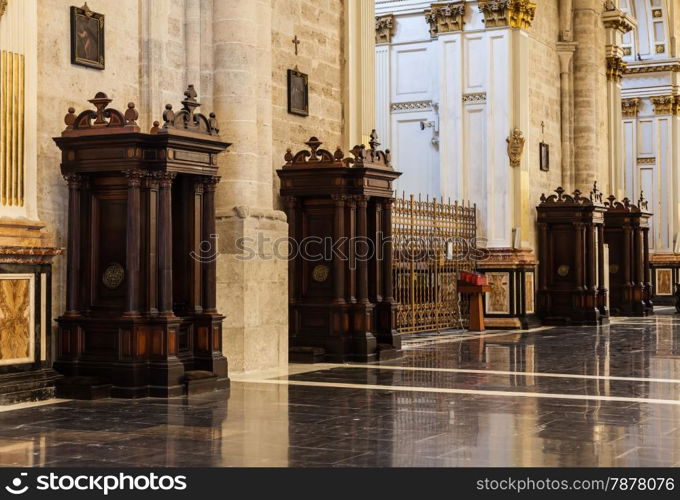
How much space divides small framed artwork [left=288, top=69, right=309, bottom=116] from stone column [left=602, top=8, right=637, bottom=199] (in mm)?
14021

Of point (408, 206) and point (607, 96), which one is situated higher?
point (607, 96)

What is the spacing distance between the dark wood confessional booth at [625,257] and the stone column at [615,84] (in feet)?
4.07

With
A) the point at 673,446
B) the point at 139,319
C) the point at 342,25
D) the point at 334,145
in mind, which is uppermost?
the point at 342,25

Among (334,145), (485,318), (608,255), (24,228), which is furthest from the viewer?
(608,255)

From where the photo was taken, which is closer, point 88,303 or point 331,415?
point 331,415

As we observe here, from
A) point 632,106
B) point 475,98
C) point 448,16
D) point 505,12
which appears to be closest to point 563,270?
point 475,98

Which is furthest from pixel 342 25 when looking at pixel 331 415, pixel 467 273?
pixel 331 415

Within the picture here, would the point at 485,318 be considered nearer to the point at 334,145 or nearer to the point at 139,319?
the point at 334,145

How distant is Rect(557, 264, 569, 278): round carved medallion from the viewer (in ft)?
80.1

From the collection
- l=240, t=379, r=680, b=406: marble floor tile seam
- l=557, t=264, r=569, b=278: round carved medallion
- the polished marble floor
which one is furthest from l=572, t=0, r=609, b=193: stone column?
l=240, t=379, r=680, b=406: marble floor tile seam

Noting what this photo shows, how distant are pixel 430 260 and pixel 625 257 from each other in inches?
346

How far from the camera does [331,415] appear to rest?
927 centimetres

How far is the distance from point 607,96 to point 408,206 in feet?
32.9

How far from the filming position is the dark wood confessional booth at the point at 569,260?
24078mm
